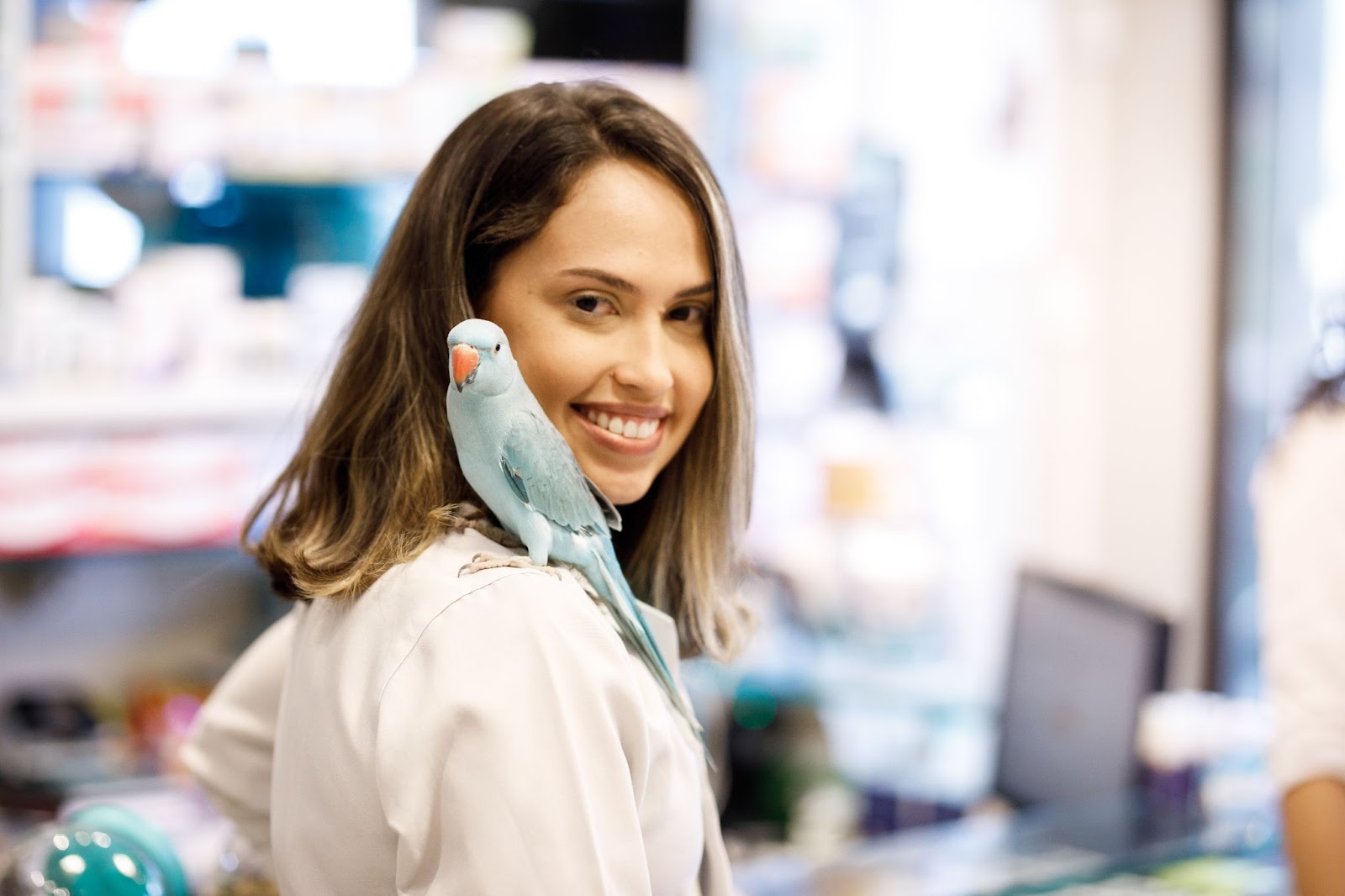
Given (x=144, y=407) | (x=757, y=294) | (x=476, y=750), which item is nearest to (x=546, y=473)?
(x=476, y=750)

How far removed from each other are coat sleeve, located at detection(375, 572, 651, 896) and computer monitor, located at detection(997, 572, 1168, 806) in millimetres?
1288

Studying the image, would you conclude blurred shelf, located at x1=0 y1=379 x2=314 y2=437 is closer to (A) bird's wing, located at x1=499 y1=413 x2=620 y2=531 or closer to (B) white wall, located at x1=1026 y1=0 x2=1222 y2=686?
→ (A) bird's wing, located at x1=499 y1=413 x2=620 y2=531

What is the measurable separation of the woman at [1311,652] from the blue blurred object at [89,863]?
127 cm

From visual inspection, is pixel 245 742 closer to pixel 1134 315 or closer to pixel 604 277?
pixel 604 277

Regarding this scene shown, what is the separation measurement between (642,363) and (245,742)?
2.24 ft

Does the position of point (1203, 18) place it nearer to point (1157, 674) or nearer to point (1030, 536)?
point (1030, 536)

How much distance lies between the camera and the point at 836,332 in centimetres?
345

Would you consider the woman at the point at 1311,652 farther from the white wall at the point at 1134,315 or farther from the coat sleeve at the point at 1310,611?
the white wall at the point at 1134,315

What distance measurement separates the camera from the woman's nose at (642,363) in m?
1.15

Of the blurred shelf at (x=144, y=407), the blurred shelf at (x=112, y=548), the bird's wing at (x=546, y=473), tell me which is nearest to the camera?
the bird's wing at (x=546, y=473)

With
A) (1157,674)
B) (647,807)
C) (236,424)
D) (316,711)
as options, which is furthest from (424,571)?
(236,424)

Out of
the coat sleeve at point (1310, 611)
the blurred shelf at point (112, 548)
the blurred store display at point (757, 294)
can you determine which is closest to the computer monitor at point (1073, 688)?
the coat sleeve at point (1310, 611)

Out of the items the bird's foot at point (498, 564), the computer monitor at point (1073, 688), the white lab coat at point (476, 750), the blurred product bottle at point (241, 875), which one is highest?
the bird's foot at point (498, 564)

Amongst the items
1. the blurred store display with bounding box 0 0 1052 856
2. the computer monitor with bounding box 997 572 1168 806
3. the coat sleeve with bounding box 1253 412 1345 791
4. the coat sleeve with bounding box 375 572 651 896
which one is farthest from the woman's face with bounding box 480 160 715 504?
the blurred store display with bounding box 0 0 1052 856
